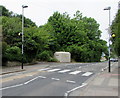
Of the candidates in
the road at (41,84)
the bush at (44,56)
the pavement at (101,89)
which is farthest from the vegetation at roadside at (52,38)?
the pavement at (101,89)

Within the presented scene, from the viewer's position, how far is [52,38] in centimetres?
4812

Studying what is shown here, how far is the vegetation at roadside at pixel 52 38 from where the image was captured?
28.7 m

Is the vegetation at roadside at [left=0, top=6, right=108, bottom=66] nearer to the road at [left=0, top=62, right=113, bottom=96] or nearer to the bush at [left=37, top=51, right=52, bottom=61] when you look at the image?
the bush at [left=37, top=51, right=52, bottom=61]

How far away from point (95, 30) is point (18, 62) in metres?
43.2

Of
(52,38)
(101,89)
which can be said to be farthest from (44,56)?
(101,89)

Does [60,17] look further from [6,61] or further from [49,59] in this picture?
[6,61]

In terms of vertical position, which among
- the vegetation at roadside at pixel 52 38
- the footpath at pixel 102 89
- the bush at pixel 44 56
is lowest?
the footpath at pixel 102 89

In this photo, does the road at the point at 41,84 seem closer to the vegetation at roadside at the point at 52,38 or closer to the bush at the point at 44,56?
the vegetation at roadside at the point at 52,38

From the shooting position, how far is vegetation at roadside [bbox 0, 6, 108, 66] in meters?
28.7

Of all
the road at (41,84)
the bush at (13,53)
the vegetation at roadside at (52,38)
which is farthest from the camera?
the vegetation at roadside at (52,38)

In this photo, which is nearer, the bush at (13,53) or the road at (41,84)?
the road at (41,84)

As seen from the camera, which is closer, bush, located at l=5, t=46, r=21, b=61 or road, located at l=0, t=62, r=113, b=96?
road, located at l=0, t=62, r=113, b=96

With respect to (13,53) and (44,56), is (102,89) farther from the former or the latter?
(44,56)

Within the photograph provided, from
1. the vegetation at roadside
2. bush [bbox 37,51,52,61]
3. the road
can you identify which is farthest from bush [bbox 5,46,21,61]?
bush [bbox 37,51,52,61]
